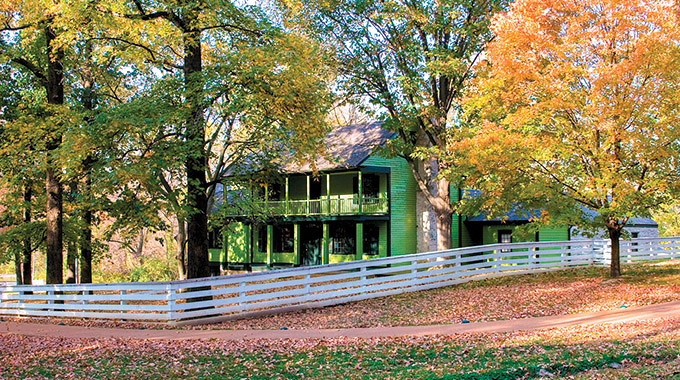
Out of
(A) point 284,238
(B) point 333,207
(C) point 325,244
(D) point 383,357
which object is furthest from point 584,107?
(A) point 284,238

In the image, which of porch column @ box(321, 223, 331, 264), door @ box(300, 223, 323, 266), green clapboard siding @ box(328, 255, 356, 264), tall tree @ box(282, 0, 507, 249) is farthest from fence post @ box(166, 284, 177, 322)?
door @ box(300, 223, 323, 266)

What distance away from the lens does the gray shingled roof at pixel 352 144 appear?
2886 cm

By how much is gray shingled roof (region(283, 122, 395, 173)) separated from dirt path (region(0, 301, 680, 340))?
14.8 meters

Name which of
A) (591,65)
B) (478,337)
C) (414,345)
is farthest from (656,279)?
(414,345)

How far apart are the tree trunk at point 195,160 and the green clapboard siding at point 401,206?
14317 millimetres

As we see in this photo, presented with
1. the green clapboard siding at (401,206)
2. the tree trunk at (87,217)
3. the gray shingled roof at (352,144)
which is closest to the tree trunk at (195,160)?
the tree trunk at (87,217)

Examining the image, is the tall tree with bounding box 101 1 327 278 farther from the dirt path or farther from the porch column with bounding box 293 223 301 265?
the porch column with bounding box 293 223 301 265

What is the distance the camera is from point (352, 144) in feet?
101

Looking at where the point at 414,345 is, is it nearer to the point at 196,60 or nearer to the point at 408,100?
the point at 196,60

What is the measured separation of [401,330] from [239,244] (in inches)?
935

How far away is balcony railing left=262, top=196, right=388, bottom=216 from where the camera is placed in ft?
96.9

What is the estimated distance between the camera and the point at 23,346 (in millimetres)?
12078

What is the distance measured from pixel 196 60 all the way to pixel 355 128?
57.0ft

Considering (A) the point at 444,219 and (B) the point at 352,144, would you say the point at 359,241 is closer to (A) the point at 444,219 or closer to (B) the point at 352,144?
(B) the point at 352,144
